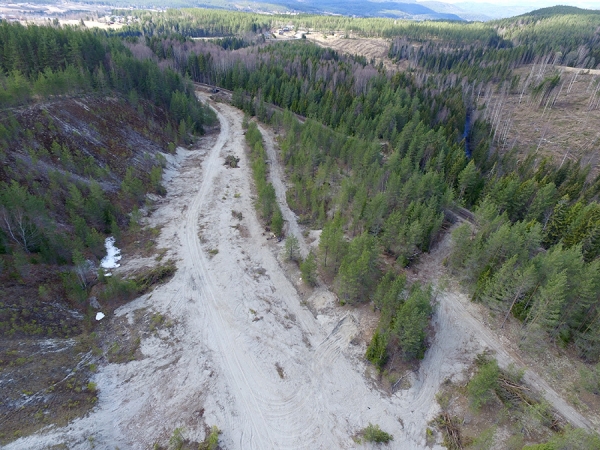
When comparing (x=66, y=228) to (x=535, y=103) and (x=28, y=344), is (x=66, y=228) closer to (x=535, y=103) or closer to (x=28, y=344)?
(x=28, y=344)

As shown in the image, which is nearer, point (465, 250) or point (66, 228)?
point (465, 250)

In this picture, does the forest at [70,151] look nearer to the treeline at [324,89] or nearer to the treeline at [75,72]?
the treeline at [75,72]

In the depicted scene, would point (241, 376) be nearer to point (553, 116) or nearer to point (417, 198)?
point (417, 198)

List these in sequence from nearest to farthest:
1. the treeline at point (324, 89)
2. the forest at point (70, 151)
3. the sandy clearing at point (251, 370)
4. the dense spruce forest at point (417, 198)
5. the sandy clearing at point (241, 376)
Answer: the sandy clearing at point (241, 376), the sandy clearing at point (251, 370), the dense spruce forest at point (417, 198), the forest at point (70, 151), the treeline at point (324, 89)

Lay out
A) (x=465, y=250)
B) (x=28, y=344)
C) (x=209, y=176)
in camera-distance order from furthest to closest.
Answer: (x=209, y=176)
(x=465, y=250)
(x=28, y=344)

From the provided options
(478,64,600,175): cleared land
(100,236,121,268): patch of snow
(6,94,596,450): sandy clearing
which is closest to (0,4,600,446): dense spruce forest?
(100,236,121,268): patch of snow

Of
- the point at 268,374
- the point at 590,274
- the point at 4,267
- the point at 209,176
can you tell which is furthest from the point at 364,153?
the point at 4,267

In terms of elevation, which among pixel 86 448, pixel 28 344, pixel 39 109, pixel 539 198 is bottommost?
pixel 86 448

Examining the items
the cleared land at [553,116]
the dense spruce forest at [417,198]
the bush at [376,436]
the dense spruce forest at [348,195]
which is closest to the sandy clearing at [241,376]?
the bush at [376,436]
